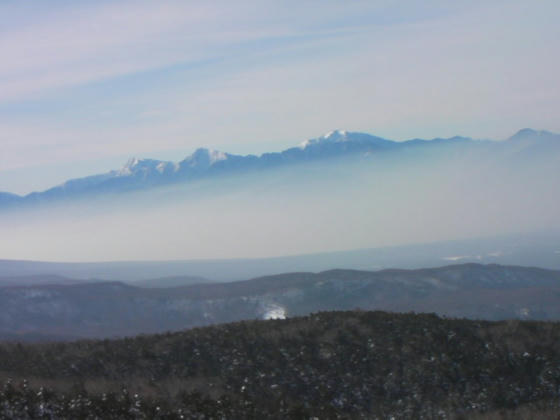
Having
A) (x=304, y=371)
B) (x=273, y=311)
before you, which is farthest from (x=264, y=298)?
(x=304, y=371)

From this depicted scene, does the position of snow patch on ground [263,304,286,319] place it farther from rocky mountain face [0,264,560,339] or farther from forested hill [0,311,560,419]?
forested hill [0,311,560,419]

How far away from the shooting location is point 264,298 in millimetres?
78750

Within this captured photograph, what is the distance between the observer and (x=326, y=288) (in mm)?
80438

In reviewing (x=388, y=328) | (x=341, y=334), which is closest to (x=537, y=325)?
(x=388, y=328)

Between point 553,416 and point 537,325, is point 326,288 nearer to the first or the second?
point 537,325

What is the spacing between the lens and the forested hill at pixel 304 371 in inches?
623

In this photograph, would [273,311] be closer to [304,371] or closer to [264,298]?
[264,298]

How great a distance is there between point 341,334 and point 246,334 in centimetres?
322

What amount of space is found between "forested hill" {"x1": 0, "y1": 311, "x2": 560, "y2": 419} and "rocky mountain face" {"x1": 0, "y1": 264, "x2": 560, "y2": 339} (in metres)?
43.0

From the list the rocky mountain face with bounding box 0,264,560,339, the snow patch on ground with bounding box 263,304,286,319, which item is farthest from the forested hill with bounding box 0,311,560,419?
the snow patch on ground with bounding box 263,304,286,319

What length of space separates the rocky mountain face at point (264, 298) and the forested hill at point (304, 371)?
4298 cm

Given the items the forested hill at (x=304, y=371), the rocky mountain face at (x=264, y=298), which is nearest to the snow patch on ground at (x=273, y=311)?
the rocky mountain face at (x=264, y=298)

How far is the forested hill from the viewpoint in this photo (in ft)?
51.9

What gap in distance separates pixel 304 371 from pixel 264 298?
5851cm
